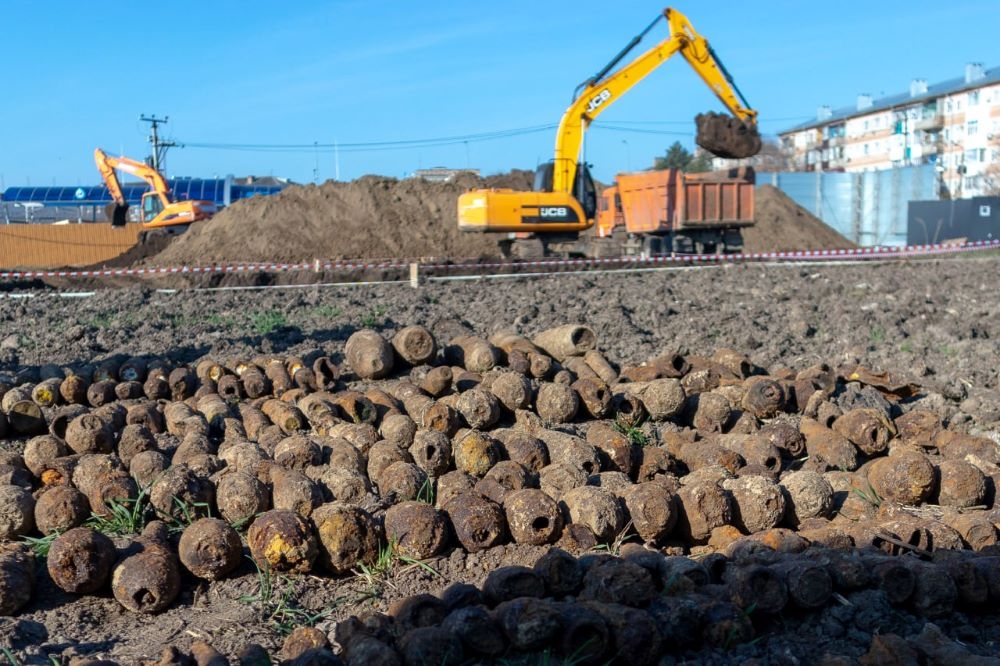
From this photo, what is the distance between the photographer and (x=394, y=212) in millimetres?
27578

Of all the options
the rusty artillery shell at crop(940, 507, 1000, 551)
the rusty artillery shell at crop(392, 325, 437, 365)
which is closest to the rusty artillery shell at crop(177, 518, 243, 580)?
the rusty artillery shell at crop(940, 507, 1000, 551)

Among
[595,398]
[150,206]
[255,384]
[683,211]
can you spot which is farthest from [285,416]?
[150,206]

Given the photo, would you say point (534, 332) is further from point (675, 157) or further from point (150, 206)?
point (675, 157)

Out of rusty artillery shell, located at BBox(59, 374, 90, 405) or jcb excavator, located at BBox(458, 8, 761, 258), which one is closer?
rusty artillery shell, located at BBox(59, 374, 90, 405)

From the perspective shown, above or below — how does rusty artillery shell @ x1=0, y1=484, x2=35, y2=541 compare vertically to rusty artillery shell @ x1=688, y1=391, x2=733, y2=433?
below

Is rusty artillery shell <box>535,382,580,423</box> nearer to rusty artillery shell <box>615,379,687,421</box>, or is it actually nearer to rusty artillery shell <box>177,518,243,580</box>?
rusty artillery shell <box>615,379,687,421</box>

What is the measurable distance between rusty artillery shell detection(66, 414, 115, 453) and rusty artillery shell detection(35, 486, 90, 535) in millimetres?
990

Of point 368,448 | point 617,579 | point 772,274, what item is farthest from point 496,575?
point 772,274

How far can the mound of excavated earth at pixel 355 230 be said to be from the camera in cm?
2528

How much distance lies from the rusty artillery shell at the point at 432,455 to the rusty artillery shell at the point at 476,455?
7 centimetres

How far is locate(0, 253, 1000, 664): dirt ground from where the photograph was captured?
3.37 meters

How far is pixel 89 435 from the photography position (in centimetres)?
555

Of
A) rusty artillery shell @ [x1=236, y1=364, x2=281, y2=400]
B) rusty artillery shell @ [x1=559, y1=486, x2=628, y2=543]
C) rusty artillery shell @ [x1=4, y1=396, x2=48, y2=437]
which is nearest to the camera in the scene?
rusty artillery shell @ [x1=559, y1=486, x2=628, y2=543]

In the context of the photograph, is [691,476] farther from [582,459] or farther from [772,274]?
[772,274]
